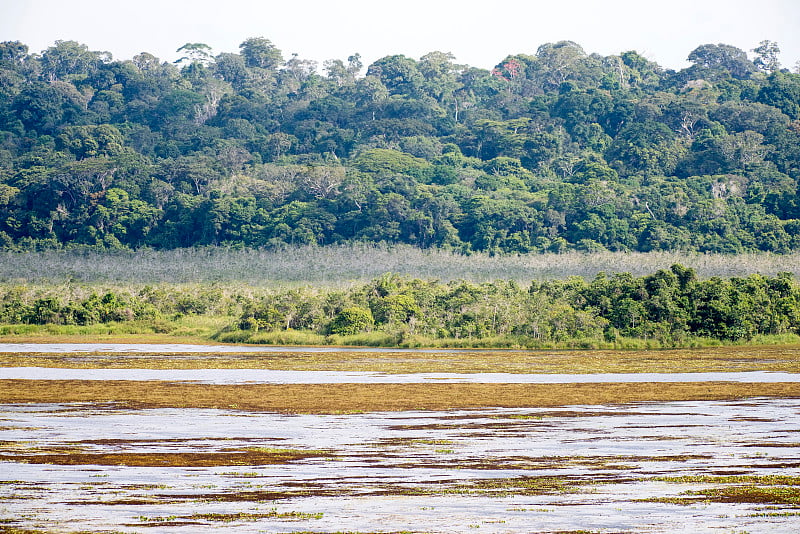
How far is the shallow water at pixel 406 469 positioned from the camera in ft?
38.9

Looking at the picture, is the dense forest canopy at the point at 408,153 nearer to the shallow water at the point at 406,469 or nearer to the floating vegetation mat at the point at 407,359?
the floating vegetation mat at the point at 407,359

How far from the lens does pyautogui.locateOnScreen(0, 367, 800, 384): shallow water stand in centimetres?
2748

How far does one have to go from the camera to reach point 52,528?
1147cm

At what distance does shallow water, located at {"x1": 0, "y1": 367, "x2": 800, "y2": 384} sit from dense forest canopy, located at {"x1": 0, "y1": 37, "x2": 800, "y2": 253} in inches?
2118

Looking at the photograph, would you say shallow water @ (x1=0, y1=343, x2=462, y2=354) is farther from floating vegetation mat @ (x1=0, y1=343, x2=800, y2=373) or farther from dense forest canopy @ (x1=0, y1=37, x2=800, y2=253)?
dense forest canopy @ (x1=0, y1=37, x2=800, y2=253)

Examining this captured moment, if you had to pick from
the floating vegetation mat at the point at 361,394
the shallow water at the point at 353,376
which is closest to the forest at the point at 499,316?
the shallow water at the point at 353,376

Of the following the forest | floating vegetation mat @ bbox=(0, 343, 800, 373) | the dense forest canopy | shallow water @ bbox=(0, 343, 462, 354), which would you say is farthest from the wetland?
the dense forest canopy

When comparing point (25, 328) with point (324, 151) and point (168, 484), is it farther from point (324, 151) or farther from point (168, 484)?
point (324, 151)

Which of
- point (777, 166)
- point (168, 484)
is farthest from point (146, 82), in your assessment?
point (168, 484)

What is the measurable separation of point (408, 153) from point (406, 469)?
9636cm

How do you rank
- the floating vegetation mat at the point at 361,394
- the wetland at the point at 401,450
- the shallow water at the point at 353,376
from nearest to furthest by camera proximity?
the wetland at the point at 401,450 → the floating vegetation mat at the point at 361,394 → the shallow water at the point at 353,376

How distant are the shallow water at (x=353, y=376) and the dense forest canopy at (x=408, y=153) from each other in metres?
53.8

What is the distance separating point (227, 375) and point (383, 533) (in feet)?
61.6

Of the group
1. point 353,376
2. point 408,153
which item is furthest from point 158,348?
point 408,153
